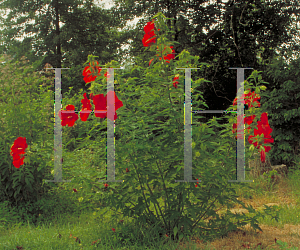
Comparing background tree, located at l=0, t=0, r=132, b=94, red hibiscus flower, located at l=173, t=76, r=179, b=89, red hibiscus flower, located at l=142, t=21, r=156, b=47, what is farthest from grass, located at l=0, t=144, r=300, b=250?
background tree, located at l=0, t=0, r=132, b=94

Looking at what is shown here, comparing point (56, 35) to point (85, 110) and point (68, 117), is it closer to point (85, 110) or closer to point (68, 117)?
point (68, 117)

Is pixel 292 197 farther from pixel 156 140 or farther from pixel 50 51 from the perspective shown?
pixel 50 51

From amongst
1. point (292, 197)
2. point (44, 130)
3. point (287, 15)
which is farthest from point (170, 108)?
point (287, 15)

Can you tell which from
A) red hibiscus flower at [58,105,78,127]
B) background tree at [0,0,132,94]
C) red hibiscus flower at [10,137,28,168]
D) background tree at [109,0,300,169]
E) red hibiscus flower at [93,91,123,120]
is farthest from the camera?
background tree at [0,0,132,94]

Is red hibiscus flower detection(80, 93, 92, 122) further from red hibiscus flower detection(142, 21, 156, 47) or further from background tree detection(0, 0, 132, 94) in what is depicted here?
background tree detection(0, 0, 132, 94)

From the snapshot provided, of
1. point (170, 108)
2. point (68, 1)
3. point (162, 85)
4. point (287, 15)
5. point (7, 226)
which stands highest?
point (68, 1)

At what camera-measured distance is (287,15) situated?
8227 millimetres

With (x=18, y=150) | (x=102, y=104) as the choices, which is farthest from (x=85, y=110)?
(x=18, y=150)

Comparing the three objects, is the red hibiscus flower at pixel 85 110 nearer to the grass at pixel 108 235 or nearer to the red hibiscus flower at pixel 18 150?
the grass at pixel 108 235

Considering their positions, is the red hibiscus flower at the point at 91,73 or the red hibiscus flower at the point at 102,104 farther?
the red hibiscus flower at the point at 91,73

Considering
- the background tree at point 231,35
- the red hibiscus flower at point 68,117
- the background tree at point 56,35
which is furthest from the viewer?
the background tree at point 56,35

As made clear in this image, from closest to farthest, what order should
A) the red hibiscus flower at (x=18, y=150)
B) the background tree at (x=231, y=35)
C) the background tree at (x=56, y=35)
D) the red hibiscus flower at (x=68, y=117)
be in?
the red hibiscus flower at (x=68, y=117)
the red hibiscus flower at (x=18, y=150)
the background tree at (x=231, y=35)
the background tree at (x=56, y=35)

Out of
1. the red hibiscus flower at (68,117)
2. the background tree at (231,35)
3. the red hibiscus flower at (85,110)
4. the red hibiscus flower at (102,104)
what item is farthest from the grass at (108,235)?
the background tree at (231,35)

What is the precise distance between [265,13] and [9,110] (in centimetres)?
780
